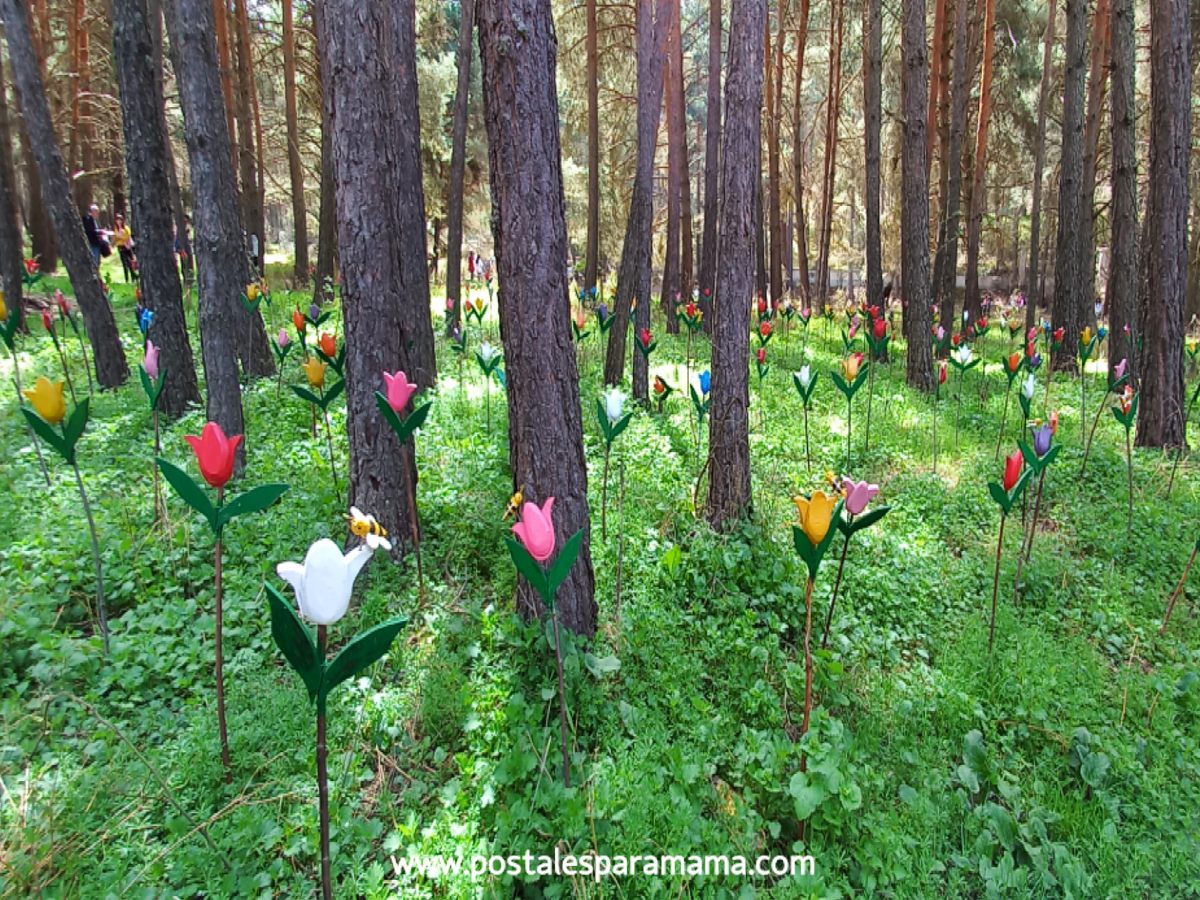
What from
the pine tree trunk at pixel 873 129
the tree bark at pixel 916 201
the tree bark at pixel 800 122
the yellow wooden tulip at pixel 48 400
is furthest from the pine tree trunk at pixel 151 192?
the tree bark at pixel 800 122

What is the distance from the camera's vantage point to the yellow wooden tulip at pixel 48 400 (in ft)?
8.17

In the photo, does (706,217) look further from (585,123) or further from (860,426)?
(585,123)

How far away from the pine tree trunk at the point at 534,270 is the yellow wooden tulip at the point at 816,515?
964 millimetres

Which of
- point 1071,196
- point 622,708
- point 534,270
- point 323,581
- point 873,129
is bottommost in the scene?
point 622,708

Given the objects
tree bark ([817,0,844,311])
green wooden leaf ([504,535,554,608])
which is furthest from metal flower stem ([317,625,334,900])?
tree bark ([817,0,844,311])

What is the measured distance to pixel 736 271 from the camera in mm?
3652

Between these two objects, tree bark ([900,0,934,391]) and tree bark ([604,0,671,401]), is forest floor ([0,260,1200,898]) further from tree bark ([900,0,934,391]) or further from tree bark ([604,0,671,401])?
tree bark ([900,0,934,391])

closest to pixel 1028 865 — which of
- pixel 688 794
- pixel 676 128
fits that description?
pixel 688 794

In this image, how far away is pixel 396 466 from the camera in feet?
11.0

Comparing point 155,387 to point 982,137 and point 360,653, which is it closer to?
point 360,653

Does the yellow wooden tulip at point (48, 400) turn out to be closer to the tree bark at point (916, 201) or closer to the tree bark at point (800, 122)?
the tree bark at point (916, 201)

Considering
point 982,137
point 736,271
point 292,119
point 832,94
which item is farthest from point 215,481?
point 832,94

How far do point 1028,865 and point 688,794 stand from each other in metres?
1.11

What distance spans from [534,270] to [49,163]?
5.42 meters
